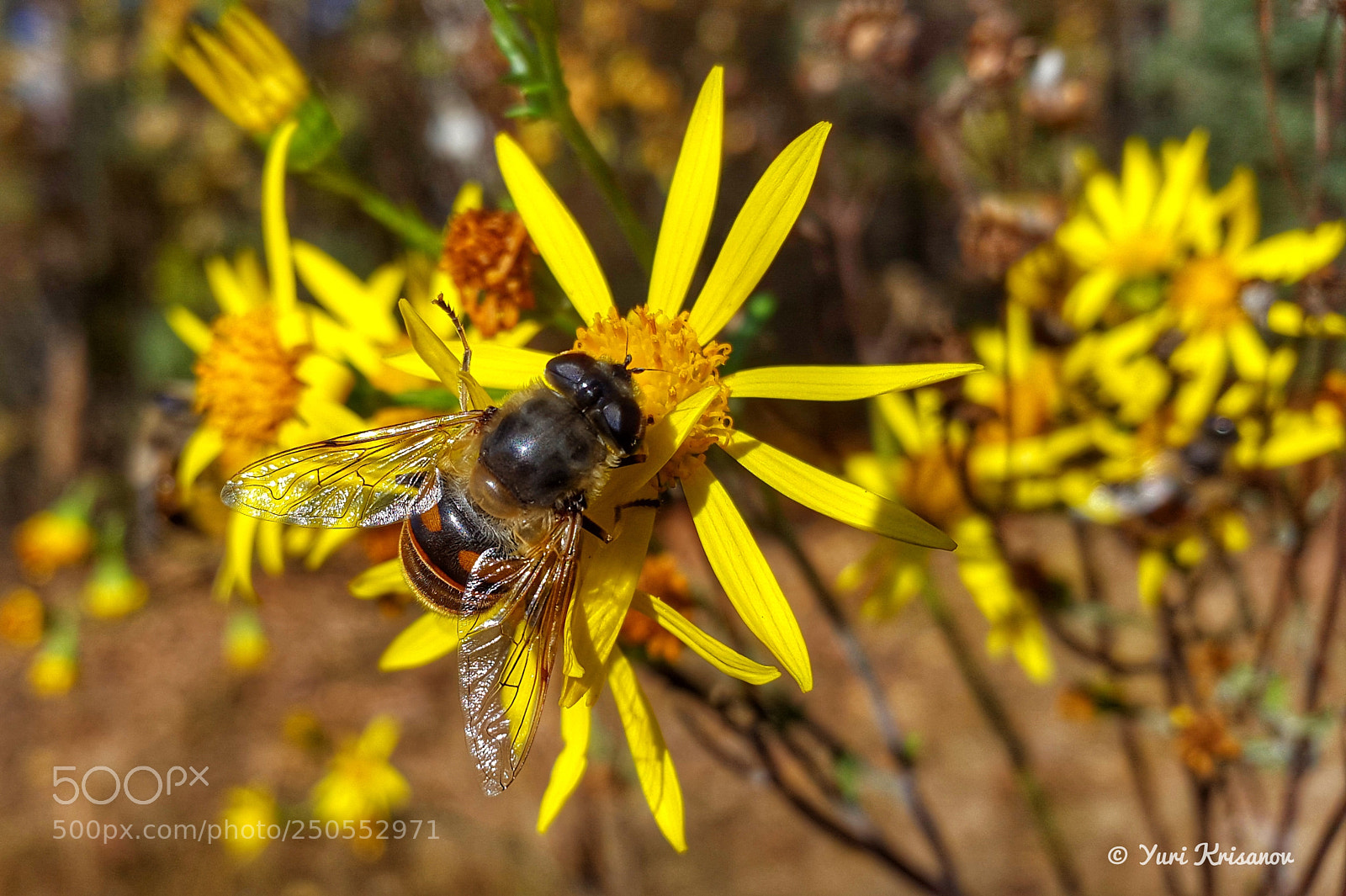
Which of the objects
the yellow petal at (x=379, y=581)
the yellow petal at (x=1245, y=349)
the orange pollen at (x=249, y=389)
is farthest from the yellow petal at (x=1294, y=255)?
the orange pollen at (x=249, y=389)

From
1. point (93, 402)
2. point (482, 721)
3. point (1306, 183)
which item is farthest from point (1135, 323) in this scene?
point (93, 402)

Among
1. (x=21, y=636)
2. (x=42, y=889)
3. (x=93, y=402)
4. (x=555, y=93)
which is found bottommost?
(x=42, y=889)

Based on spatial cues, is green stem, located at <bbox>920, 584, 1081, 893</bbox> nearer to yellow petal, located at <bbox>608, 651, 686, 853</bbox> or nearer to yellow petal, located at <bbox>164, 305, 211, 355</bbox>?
yellow petal, located at <bbox>608, 651, 686, 853</bbox>

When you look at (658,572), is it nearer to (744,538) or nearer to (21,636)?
(744,538)

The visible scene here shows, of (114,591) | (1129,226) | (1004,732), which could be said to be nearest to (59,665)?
(114,591)

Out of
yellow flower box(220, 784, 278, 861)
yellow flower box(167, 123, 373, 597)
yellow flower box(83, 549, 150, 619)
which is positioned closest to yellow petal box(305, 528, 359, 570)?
yellow flower box(167, 123, 373, 597)

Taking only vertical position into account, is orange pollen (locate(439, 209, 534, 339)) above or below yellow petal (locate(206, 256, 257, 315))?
above

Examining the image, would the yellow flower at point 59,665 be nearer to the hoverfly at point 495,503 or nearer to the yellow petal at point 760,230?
the hoverfly at point 495,503
